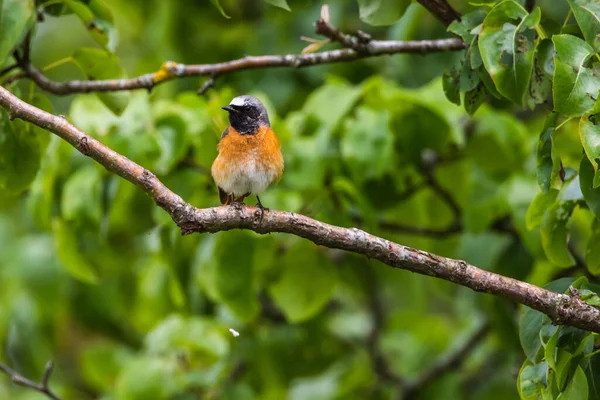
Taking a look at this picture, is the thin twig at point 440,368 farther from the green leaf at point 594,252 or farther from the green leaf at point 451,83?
the green leaf at point 451,83

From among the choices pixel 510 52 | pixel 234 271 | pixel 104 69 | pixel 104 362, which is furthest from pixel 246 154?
pixel 104 362

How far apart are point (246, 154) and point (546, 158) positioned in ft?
4.85

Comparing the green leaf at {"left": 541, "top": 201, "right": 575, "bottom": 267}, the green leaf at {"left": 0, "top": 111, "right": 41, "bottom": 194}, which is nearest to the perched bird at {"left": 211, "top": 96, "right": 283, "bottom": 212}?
the green leaf at {"left": 0, "top": 111, "right": 41, "bottom": 194}

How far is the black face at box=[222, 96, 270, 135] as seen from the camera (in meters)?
3.78

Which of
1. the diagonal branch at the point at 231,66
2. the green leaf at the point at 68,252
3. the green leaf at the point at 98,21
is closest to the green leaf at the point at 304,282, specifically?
the green leaf at the point at 68,252

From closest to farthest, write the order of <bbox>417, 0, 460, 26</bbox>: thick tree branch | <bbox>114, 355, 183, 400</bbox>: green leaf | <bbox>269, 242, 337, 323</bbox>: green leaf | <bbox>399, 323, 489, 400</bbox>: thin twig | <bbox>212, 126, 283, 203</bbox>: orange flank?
<bbox>417, 0, 460, 26</bbox>: thick tree branch
<bbox>212, 126, 283, 203</bbox>: orange flank
<bbox>269, 242, 337, 323</bbox>: green leaf
<bbox>114, 355, 183, 400</bbox>: green leaf
<bbox>399, 323, 489, 400</bbox>: thin twig

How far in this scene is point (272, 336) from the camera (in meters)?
4.86

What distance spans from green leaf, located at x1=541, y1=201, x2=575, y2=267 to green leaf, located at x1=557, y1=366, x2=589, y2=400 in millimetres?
559

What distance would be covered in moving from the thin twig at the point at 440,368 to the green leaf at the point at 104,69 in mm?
2581

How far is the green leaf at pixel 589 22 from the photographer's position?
7.84 feet

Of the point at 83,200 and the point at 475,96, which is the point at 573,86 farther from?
the point at 83,200

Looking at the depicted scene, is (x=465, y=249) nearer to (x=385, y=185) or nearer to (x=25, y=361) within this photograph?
(x=385, y=185)

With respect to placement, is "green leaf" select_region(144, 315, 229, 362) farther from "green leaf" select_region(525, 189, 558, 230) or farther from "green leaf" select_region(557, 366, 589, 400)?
"green leaf" select_region(557, 366, 589, 400)

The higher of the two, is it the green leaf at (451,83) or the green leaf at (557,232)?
the green leaf at (451,83)
